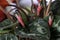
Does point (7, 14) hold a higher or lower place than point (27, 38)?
higher

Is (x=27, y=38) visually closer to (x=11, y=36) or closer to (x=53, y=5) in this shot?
(x=11, y=36)

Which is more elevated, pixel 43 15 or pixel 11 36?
pixel 43 15

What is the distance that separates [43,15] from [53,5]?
10 cm

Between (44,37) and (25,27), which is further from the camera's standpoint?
(25,27)

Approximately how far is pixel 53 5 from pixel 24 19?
25 centimetres

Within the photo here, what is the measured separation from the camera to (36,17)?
1081mm

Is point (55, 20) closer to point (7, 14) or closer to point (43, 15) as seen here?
point (43, 15)

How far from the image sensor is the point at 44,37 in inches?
36.0

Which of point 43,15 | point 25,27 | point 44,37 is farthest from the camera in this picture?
point 43,15

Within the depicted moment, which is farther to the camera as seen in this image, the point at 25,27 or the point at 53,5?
the point at 53,5

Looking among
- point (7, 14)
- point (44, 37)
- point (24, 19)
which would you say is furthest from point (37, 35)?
point (7, 14)

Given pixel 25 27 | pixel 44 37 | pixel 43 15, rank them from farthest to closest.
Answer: pixel 43 15 < pixel 25 27 < pixel 44 37

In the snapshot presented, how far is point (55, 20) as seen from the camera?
107 centimetres

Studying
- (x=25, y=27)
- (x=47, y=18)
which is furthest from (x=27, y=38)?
(x=47, y=18)
